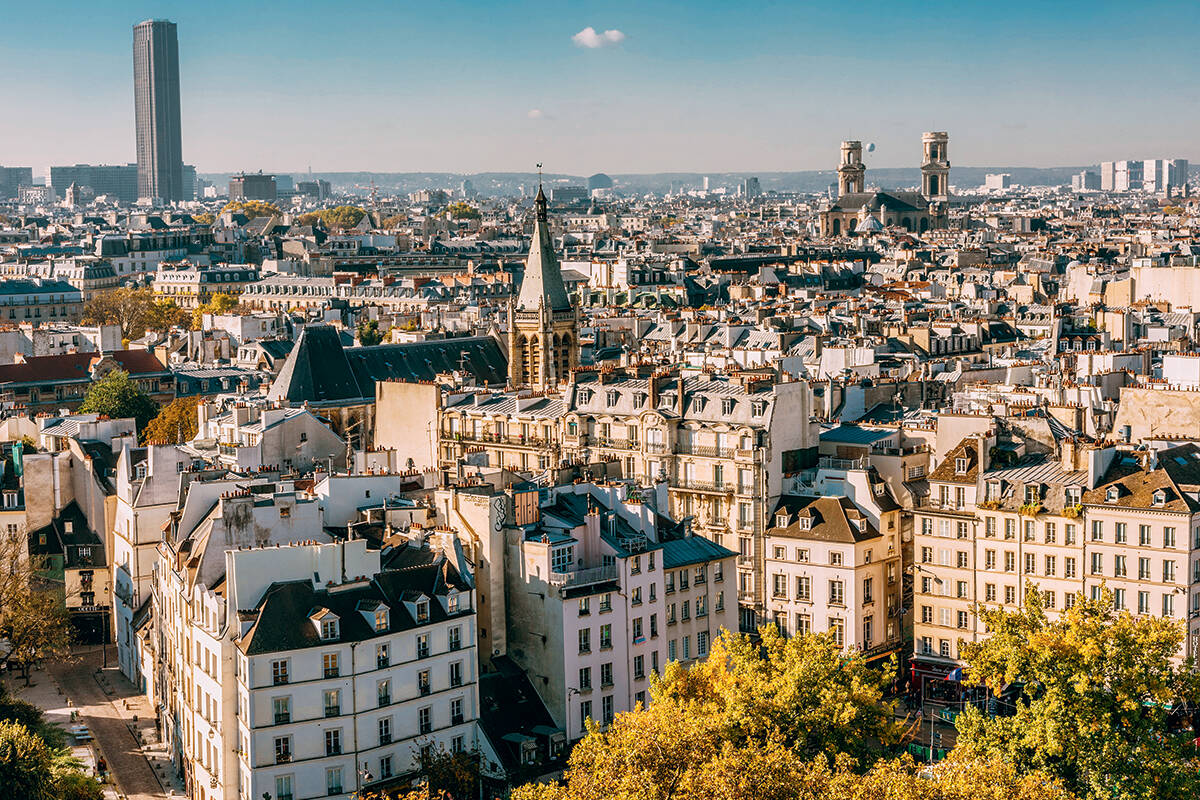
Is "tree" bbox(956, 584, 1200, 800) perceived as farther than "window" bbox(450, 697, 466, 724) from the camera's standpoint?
No

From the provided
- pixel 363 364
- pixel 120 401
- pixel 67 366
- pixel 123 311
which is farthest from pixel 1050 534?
pixel 123 311

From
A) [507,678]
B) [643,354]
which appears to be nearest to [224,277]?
[643,354]

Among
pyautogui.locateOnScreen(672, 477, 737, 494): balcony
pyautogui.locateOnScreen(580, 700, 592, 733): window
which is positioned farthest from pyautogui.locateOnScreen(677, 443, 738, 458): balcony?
pyautogui.locateOnScreen(580, 700, 592, 733): window

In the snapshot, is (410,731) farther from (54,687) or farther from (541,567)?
(54,687)

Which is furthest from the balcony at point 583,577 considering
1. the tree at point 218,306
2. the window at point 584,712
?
the tree at point 218,306

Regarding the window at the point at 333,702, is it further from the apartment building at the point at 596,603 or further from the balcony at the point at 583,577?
the balcony at the point at 583,577

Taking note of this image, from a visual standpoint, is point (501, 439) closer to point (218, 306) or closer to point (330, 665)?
point (330, 665)

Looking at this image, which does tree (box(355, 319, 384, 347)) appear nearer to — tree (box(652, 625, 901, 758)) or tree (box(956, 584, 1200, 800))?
tree (box(652, 625, 901, 758))
